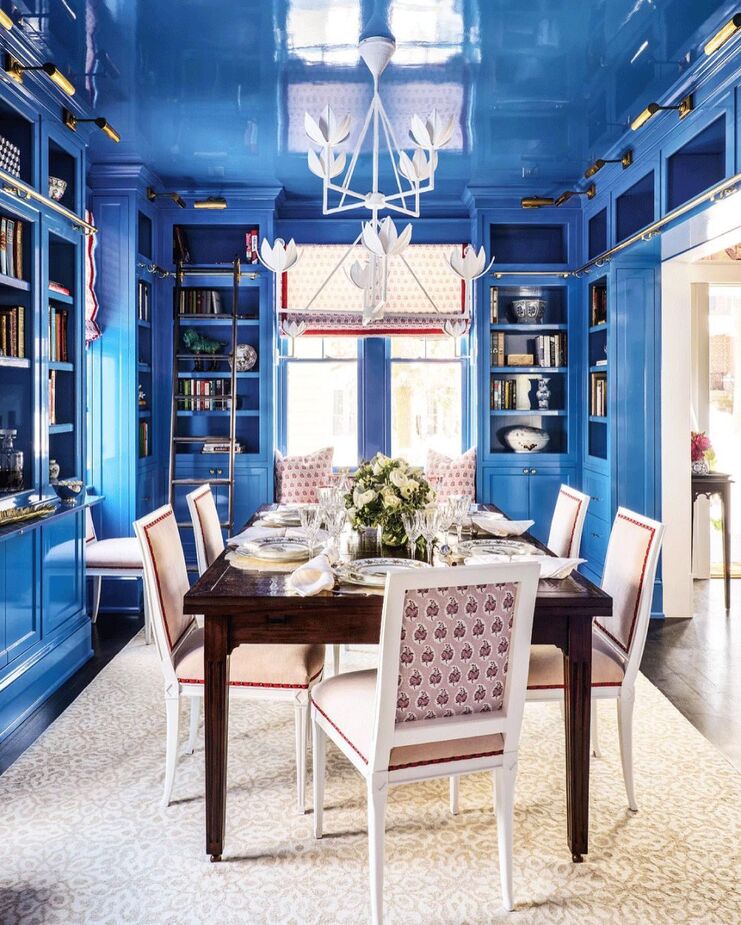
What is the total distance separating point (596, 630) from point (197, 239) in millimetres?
4320

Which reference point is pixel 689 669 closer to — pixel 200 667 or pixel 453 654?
pixel 453 654

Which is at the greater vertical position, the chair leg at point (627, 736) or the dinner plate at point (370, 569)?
the dinner plate at point (370, 569)

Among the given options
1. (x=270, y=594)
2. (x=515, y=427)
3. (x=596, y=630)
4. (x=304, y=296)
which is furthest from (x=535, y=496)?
(x=270, y=594)

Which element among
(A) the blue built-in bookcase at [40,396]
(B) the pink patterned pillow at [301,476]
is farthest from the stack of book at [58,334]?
(B) the pink patterned pillow at [301,476]

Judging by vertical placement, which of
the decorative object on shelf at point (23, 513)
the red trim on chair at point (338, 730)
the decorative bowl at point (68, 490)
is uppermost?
the decorative bowl at point (68, 490)

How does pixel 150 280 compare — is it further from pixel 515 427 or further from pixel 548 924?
pixel 548 924

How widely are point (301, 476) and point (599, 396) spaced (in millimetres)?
2072

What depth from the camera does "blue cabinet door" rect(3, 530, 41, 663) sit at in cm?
325

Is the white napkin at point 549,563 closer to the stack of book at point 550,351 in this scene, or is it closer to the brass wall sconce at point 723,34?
the brass wall sconce at point 723,34

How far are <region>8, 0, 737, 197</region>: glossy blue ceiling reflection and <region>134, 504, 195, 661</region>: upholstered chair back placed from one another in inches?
78.3

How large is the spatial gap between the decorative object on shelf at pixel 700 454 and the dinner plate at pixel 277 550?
3139 mm

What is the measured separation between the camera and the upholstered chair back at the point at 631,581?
2.47 m

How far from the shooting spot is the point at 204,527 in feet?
10.6

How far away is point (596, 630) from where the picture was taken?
283cm
